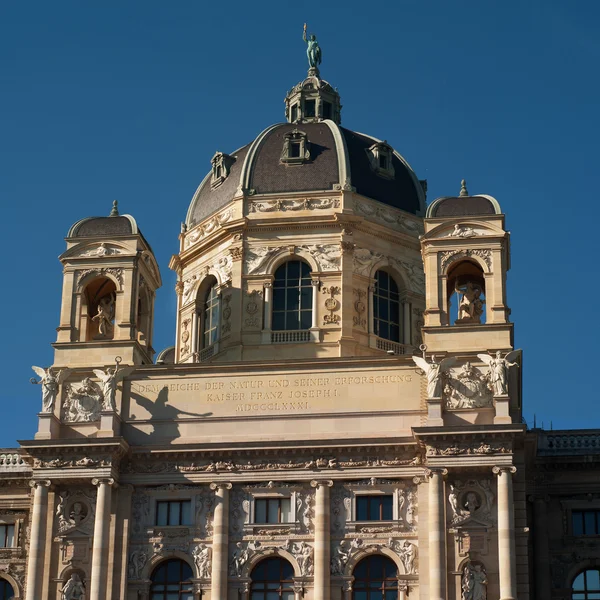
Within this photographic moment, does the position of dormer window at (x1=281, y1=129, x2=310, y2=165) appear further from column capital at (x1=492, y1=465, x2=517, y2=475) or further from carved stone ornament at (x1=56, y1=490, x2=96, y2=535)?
column capital at (x1=492, y1=465, x2=517, y2=475)

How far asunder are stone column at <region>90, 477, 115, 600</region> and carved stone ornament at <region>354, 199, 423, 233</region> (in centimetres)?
1577

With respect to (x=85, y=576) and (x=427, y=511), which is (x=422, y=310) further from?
(x=85, y=576)

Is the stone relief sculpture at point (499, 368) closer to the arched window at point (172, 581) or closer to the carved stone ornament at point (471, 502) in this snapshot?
the carved stone ornament at point (471, 502)

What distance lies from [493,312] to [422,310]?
7859 mm

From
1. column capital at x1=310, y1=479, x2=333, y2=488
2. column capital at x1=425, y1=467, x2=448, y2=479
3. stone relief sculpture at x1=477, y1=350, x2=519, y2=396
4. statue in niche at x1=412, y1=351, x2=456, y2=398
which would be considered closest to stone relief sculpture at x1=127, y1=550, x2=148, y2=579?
column capital at x1=310, y1=479, x2=333, y2=488

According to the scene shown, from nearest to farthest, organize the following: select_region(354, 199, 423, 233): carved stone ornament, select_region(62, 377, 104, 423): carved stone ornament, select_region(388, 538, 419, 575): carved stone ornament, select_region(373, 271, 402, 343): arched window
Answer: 1. select_region(388, 538, 419, 575): carved stone ornament
2. select_region(62, 377, 104, 423): carved stone ornament
3. select_region(373, 271, 402, 343): arched window
4. select_region(354, 199, 423, 233): carved stone ornament

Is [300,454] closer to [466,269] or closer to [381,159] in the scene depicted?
[466,269]

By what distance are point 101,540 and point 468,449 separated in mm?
11673

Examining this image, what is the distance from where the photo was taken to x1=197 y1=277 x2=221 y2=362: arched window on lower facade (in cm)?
6316

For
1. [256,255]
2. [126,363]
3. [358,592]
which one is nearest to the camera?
→ [358,592]

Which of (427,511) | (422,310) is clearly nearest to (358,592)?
(427,511)

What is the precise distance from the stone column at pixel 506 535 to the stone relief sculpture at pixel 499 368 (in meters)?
2.78

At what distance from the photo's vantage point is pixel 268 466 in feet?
178

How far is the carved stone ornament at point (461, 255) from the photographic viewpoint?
187 feet
